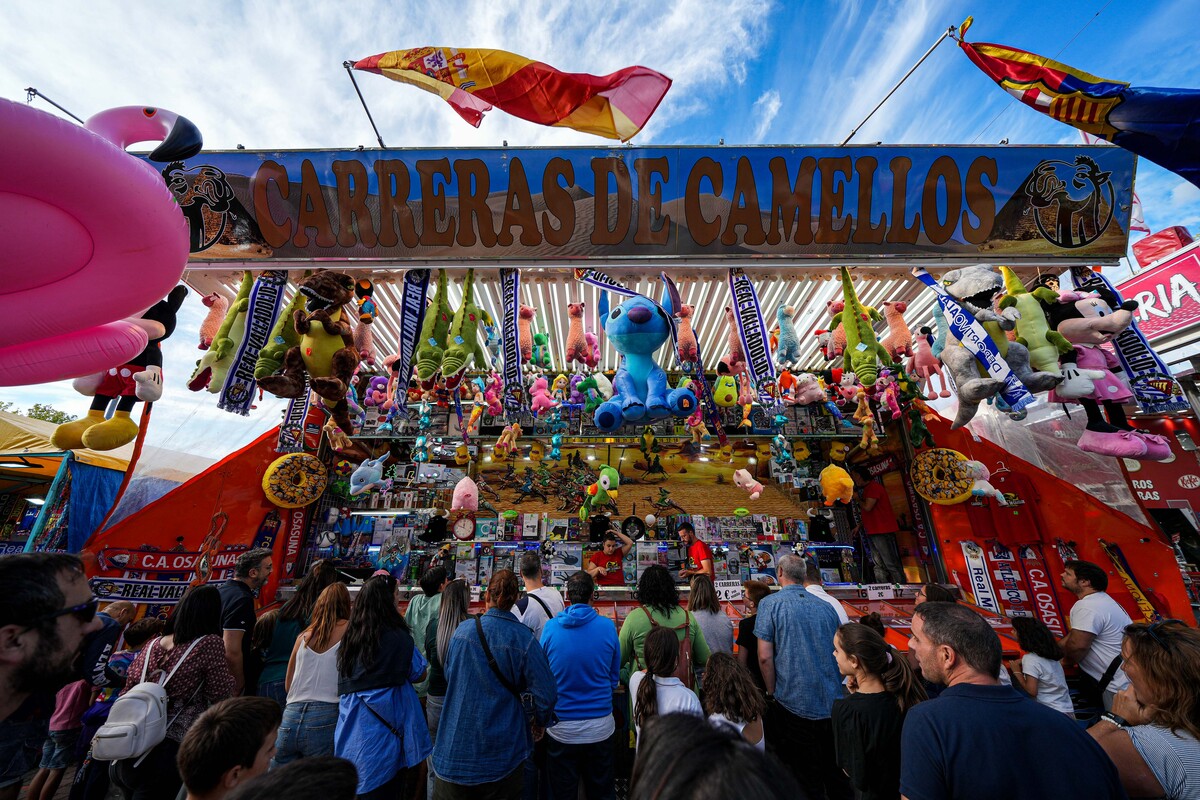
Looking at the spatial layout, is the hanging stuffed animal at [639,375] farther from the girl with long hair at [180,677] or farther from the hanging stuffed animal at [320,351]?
the girl with long hair at [180,677]

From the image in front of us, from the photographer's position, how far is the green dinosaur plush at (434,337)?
128 inches

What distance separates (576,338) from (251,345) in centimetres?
253

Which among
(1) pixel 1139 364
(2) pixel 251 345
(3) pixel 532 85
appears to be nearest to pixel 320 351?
(2) pixel 251 345

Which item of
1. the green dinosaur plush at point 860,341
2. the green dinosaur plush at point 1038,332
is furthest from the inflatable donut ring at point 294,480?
the green dinosaur plush at point 1038,332

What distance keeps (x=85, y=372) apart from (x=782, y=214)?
4452 mm

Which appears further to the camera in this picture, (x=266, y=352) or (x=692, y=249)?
(x=692, y=249)

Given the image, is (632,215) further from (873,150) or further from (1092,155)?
(1092,155)

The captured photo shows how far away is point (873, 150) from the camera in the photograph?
3449mm

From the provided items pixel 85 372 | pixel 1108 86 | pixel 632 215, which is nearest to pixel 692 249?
pixel 632 215

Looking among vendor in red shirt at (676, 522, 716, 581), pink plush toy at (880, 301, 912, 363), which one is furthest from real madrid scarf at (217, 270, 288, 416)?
pink plush toy at (880, 301, 912, 363)

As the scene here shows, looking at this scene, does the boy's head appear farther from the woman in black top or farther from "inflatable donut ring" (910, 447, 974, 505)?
"inflatable donut ring" (910, 447, 974, 505)

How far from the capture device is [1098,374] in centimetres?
336

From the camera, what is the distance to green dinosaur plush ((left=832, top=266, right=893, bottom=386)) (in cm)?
351

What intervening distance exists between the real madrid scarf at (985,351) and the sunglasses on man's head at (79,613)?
15.5 ft
